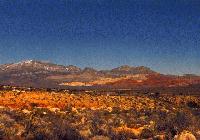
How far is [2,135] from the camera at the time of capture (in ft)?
54.1

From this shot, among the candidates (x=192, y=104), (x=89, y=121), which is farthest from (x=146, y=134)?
(x=192, y=104)

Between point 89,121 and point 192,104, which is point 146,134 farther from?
point 192,104

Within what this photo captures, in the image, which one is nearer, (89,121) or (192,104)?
(89,121)

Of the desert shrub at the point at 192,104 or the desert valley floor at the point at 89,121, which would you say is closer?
the desert valley floor at the point at 89,121

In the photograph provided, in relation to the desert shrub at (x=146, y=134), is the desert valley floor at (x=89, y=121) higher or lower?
higher

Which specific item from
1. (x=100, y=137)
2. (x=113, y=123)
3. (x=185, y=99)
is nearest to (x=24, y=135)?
(x=100, y=137)

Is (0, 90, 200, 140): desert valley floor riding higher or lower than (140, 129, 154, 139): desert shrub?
higher

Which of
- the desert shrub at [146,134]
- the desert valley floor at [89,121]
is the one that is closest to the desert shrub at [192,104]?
the desert valley floor at [89,121]

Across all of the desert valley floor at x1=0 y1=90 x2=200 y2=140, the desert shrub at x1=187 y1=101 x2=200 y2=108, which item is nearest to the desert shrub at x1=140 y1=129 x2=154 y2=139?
the desert valley floor at x1=0 y1=90 x2=200 y2=140

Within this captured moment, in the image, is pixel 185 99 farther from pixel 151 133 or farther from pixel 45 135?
pixel 45 135

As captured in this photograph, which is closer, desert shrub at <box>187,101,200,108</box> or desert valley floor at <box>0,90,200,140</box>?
desert valley floor at <box>0,90,200,140</box>

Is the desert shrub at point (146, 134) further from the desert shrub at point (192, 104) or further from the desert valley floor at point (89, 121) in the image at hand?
the desert shrub at point (192, 104)

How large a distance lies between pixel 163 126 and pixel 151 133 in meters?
1.49

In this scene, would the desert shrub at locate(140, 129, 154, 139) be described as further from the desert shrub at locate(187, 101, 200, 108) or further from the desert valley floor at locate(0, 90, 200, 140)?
the desert shrub at locate(187, 101, 200, 108)
